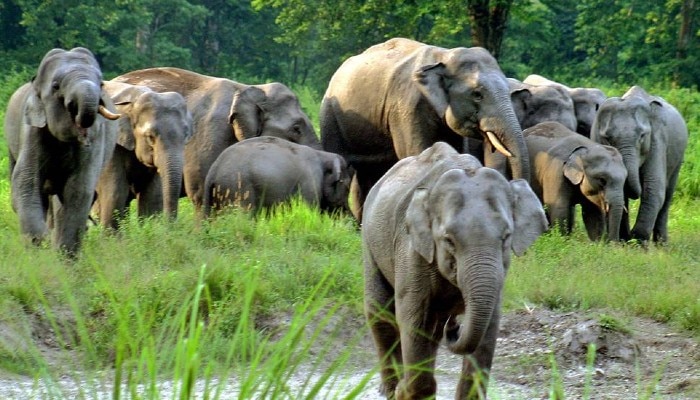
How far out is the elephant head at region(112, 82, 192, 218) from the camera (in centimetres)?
1253

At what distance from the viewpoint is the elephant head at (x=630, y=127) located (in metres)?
14.2

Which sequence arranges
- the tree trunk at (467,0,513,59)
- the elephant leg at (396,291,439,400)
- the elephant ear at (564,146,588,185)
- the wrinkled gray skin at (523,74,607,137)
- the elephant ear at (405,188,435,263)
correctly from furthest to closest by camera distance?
1. the tree trunk at (467,0,513,59)
2. the wrinkled gray skin at (523,74,607,137)
3. the elephant ear at (564,146,588,185)
4. the elephant leg at (396,291,439,400)
5. the elephant ear at (405,188,435,263)

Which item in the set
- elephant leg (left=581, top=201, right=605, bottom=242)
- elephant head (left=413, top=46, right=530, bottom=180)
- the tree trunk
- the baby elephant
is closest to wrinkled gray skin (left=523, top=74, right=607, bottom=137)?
elephant leg (left=581, top=201, right=605, bottom=242)

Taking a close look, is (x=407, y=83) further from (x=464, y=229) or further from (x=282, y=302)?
(x=464, y=229)

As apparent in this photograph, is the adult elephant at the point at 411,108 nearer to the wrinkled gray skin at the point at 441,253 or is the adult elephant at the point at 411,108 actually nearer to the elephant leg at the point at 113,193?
the elephant leg at the point at 113,193

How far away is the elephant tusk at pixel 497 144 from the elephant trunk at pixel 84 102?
4.11 meters

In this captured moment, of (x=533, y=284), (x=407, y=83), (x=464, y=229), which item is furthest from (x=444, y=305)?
(x=407, y=83)

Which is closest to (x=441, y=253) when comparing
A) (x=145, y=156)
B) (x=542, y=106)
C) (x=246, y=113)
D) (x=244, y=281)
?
(x=244, y=281)

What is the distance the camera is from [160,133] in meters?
12.7

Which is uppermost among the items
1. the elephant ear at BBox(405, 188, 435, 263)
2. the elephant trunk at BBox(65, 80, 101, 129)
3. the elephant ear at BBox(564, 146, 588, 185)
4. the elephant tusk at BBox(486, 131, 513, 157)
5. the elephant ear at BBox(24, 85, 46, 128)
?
the elephant ear at BBox(405, 188, 435, 263)

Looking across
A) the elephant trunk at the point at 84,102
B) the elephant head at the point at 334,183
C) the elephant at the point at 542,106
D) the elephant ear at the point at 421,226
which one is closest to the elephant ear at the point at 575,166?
the elephant at the point at 542,106

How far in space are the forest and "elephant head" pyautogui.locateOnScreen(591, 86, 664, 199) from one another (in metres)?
11.3

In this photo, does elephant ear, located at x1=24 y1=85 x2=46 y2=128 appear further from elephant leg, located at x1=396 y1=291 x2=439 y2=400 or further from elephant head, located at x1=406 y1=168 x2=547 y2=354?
elephant head, located at x1=406 y1=168 x2=547 y2=354

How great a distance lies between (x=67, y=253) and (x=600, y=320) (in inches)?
162
